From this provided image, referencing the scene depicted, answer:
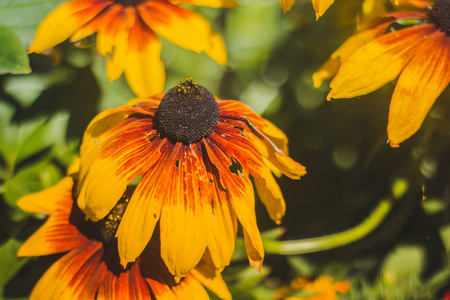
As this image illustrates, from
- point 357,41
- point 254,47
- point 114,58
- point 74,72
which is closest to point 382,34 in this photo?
point 357,41

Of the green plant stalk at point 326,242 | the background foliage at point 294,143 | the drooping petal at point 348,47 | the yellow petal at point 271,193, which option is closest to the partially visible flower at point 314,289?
the background foliage at point 294,143

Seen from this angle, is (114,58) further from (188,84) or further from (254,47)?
(254,47)

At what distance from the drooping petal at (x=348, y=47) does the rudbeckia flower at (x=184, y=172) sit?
0.11 m

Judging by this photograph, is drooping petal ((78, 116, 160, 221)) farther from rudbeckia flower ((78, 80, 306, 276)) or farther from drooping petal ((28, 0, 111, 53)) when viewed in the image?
drooping petal ((28, 0, 111, 53))

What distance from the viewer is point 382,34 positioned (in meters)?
0.57

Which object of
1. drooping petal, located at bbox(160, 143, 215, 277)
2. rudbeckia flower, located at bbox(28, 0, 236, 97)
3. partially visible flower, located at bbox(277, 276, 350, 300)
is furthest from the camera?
partially visible flower, located at bbox(277, 276, 350, 300)

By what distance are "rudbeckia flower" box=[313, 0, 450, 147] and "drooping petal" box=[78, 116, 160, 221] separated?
0.23m

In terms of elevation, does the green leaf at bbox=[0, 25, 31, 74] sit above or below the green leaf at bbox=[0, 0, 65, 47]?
below

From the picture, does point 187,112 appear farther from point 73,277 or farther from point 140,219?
point 73,277

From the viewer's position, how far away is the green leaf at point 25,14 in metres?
0.57

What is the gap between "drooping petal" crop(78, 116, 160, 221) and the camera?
458 millimetres

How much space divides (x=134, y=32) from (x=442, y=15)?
0.41 metres

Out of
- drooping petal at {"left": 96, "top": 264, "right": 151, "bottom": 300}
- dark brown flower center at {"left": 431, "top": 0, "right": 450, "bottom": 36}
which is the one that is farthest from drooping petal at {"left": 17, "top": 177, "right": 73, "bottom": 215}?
dark brown flower center at {"left": 431, "top": 0, "right": 450, "bottom": 36}

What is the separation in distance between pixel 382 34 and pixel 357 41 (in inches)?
1.5
